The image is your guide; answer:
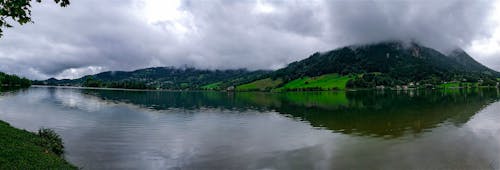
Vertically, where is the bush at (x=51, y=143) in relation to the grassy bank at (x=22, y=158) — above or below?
below

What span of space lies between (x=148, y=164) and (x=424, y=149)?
28513mm

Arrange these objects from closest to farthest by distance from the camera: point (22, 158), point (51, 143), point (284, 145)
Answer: point (22, 158)
point (51, 143)
point (284, 145)

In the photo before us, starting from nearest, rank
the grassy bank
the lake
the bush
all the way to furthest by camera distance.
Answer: the grassy bank, the lake, the bush

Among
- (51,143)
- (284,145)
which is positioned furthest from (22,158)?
(284,145)

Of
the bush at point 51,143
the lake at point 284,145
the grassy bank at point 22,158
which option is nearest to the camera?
the grassy bank at point 22,158

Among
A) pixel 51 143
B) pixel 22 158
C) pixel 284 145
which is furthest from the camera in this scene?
pixel 284 145

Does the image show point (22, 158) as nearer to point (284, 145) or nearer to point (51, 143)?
point (51, 143)

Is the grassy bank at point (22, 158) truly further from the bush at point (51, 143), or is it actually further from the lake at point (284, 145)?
the lake at point (284, 145)

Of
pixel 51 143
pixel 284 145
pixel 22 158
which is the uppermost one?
pixel 22 158

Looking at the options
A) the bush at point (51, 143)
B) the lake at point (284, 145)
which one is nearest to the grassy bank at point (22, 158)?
the bush at point (51, 143)

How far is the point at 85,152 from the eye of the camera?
33.3 m

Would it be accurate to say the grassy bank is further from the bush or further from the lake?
the lake

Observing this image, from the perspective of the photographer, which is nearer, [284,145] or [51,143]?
[51,143]

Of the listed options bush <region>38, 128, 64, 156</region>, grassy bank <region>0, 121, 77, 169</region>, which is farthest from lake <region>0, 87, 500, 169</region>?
grassy bank <region>0, 121, 77, 169</region>
